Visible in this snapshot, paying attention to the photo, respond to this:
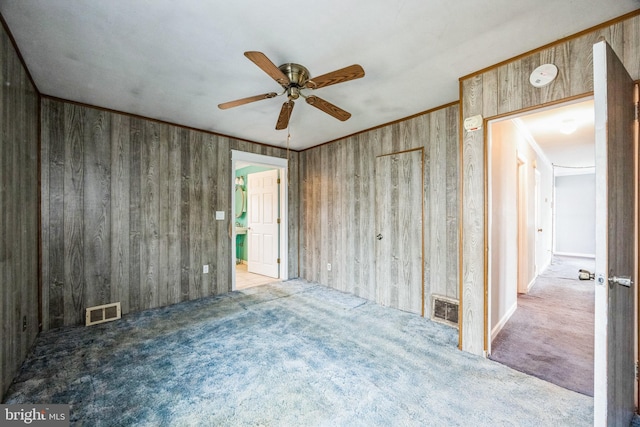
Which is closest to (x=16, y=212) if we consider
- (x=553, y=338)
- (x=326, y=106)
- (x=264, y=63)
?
(x=264, y=63)

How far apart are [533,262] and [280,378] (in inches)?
199

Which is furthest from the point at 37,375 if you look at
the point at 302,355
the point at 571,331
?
the point at 571,331

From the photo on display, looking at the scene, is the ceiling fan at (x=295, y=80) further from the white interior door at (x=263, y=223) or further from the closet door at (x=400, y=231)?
the white interior door at (x=263, y=223)

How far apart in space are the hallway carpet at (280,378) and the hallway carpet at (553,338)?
7.5 inches

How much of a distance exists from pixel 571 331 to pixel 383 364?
7.33 feet

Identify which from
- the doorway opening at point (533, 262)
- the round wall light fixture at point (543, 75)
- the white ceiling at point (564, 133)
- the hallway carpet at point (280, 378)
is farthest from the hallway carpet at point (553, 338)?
the round wall light fixture at point (543, 75)

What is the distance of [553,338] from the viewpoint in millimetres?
2609

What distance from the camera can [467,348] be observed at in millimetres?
2324

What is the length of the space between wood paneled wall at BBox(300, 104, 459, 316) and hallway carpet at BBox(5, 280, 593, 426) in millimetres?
856

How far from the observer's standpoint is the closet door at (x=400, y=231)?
10.6 ft

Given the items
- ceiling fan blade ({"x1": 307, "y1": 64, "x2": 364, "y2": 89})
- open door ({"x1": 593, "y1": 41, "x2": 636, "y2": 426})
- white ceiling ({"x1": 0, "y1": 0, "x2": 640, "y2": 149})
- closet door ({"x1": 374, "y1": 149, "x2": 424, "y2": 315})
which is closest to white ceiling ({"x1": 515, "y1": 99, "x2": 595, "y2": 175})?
Result: white ceiling ({"x1": 0, "y1": 0, "x2": 640, "y2": 149})

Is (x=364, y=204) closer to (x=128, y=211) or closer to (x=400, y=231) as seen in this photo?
(x=400, y=231)

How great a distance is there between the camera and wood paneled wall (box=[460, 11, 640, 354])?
1688 millimetres

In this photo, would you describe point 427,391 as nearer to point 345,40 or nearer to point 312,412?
point 312,412
